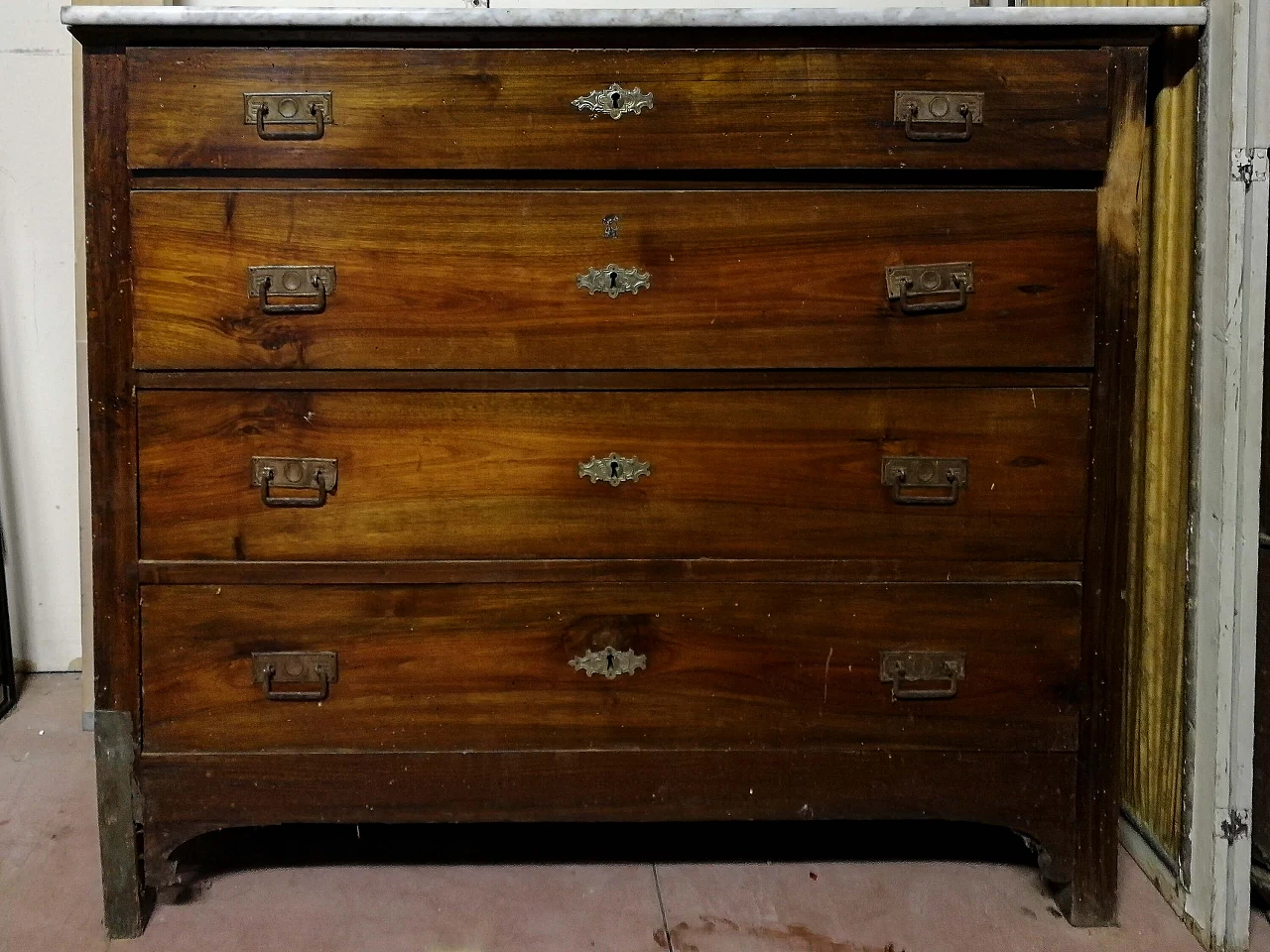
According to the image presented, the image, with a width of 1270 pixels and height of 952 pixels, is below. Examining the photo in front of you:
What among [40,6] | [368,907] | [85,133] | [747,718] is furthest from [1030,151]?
[40,6]

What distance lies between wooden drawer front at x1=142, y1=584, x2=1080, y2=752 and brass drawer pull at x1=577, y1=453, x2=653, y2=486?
5.7 inches

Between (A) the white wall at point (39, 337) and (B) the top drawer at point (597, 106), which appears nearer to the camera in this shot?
(B) the top drawer at point (597, 106)

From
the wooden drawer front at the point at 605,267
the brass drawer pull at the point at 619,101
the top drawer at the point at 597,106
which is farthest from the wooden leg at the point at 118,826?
the brass drawer pull at the point at 619,101

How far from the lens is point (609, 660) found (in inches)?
54.2

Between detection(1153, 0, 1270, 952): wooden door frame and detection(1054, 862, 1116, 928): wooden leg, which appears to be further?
detection(1054, 862, 1116, 928): wooden leg

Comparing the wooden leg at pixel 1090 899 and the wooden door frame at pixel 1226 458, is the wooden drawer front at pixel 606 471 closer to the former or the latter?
the wooden door frame at pixel 1226 458

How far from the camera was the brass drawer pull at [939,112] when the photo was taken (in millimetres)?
1300

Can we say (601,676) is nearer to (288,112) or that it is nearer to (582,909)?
(582,909)

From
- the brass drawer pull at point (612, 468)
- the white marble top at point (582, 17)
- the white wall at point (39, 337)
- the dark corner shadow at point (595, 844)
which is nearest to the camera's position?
the white marble top at point (582, 17)

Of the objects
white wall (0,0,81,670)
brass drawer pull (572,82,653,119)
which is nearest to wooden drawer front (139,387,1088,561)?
brass drawer pull (572,82,653,119)

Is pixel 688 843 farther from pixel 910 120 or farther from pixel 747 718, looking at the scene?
pixel 910 120

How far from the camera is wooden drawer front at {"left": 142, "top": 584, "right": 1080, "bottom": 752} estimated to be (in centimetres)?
137

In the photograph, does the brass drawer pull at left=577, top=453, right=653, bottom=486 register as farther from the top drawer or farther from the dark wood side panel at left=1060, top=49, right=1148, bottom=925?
the dark wood side panel at left=1060, top=49, right=1148, bottom=925

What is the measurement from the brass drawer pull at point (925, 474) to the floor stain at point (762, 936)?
0.58 metres
